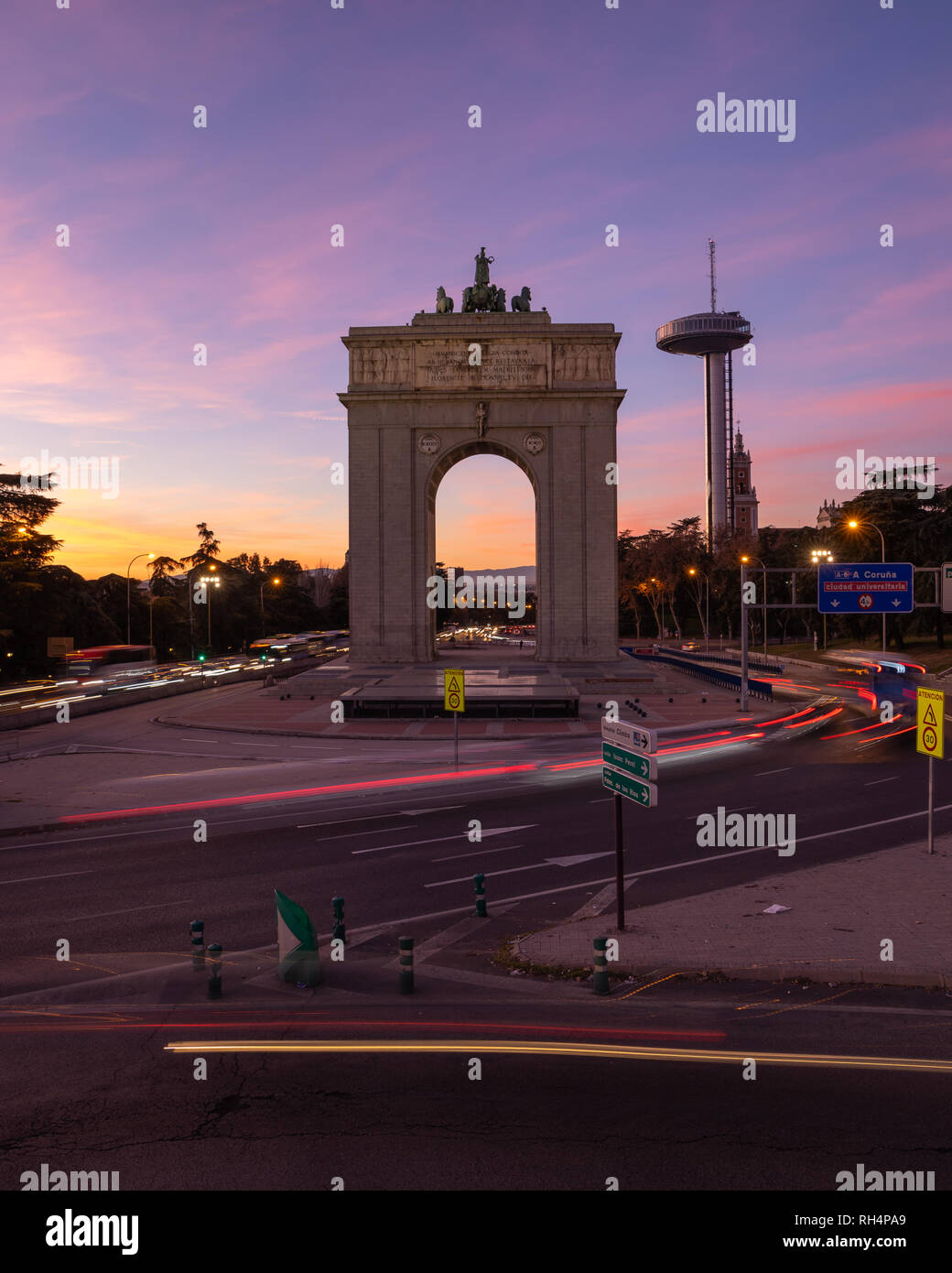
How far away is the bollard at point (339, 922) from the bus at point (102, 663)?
1930 inches

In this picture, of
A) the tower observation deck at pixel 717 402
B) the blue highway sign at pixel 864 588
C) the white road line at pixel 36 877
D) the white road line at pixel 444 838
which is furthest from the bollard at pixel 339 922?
the tower observation deck at pixel 717 402

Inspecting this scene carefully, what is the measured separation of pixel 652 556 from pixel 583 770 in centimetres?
9372

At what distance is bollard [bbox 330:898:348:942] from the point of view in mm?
12102

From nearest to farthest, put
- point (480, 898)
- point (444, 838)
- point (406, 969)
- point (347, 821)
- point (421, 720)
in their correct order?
point (406, 969) → point (480, 898) → point (444, 838) → point (347, 821) → point (421, 720)

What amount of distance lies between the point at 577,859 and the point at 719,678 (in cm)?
4138

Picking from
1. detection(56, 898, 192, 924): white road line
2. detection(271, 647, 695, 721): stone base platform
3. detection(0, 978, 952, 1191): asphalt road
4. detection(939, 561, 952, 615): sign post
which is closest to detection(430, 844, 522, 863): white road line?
detection(56, 898, 192, 924): white road line

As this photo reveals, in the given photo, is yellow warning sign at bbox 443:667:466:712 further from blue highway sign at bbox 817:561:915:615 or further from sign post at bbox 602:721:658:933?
blue highway sign at bbox 817:561:915:615

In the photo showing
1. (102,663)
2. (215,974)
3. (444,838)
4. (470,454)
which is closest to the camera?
(215,974)

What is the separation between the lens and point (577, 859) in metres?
16.9

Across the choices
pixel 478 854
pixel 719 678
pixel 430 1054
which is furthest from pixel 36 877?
pixel 719 678

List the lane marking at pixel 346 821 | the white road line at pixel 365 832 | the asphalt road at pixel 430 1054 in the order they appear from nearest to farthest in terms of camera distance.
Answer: the asphalt road at pixel 430 1054, the white road line at pixel 365 832, the lane marking at pixel 346 821

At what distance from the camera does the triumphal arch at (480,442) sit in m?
61.7

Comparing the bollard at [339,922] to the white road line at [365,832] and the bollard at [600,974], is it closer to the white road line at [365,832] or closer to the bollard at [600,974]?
the bollard at [600,974]

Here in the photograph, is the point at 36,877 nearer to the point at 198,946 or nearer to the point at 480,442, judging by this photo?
the point at 198,946
